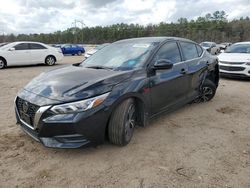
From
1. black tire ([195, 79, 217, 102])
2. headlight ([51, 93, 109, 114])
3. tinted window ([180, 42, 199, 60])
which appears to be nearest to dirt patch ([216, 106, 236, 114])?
black tire ([195, 79, 217, 102])

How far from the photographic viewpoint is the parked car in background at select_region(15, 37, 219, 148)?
2.98m

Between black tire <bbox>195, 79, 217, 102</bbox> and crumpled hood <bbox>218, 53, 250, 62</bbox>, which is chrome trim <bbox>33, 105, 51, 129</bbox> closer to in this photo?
black tire <bbox>195, 79, 217, 102</bbox>

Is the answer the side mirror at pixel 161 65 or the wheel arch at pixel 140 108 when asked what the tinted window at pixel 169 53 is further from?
the wheel arch at pixel 140 108

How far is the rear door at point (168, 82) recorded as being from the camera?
3910 millimetres

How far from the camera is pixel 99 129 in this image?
3115 mm

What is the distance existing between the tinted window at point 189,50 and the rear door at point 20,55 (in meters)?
9.83

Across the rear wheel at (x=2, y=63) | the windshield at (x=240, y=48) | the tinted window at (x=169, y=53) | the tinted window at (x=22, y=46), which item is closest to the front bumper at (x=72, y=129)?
the tinted window at (x=169, y=53)

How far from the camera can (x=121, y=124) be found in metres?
3.26

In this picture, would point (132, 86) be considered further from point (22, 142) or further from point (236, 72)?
point (236, 72)

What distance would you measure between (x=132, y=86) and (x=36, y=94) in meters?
1.28

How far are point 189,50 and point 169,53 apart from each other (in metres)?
0.85

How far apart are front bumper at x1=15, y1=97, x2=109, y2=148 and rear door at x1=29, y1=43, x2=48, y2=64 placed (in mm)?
10711

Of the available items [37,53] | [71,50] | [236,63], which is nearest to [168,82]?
[236,63]

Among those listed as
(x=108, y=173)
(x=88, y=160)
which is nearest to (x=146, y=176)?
(x=108, y=173)
